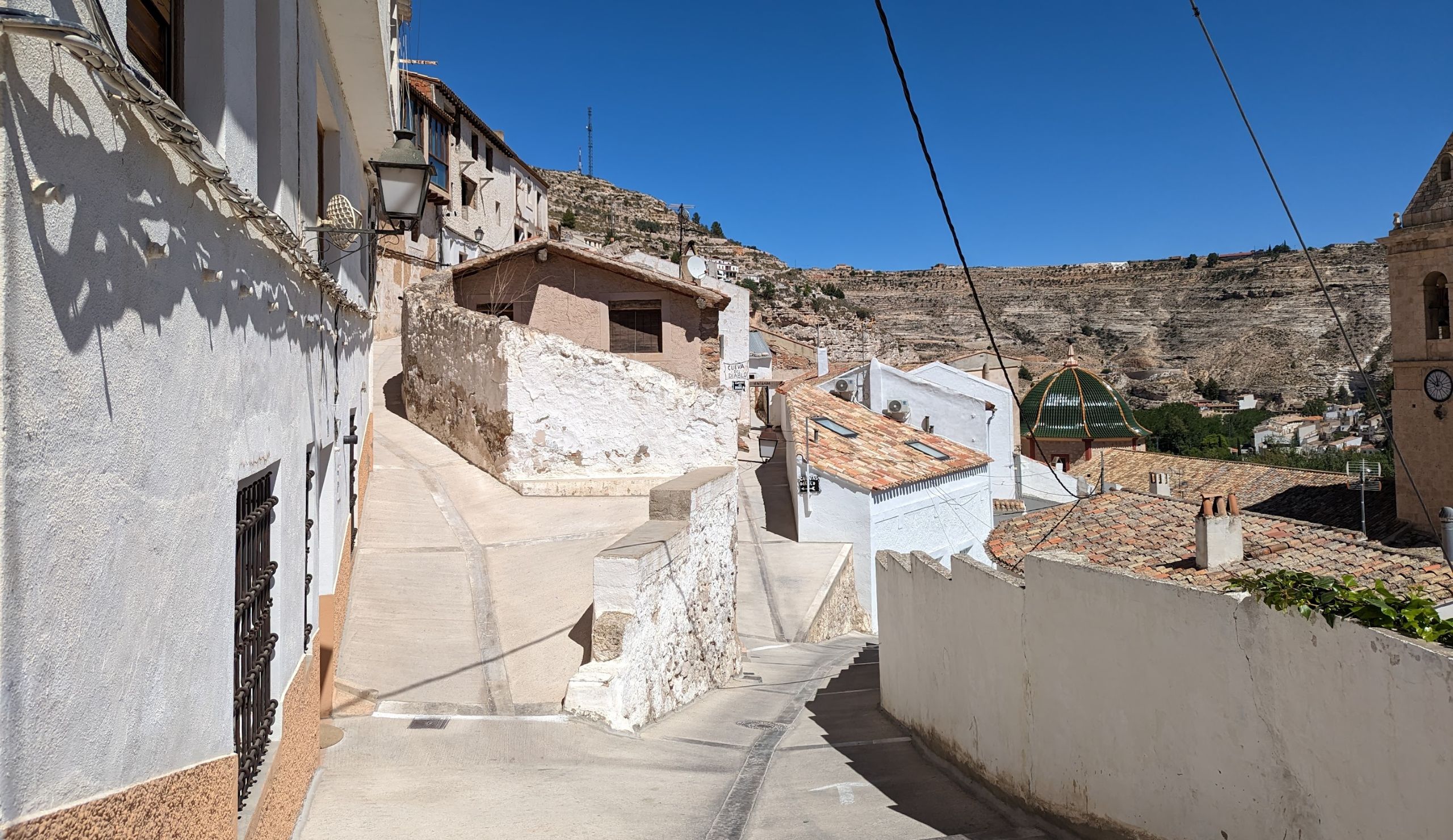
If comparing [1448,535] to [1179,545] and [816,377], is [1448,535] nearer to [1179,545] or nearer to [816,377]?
[1179,545]

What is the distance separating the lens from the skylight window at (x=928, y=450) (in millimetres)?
19578

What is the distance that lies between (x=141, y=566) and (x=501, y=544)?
772cm

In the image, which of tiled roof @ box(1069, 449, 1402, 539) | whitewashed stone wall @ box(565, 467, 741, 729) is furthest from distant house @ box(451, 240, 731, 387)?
tiled roof @ box(1069, 449, 1402, 539)

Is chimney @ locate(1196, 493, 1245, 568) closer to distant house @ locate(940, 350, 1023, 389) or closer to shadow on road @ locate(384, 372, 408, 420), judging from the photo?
shadow on road @ locate(384, 372, 408, 420)

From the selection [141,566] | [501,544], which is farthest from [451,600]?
[141,566]

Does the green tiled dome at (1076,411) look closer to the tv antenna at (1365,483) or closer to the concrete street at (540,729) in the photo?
the tv antenna at (1365,483)

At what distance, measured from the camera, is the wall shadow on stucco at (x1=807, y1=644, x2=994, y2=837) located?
19.3ft

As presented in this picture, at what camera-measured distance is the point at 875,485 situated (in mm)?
16172

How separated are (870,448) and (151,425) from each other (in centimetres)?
1676

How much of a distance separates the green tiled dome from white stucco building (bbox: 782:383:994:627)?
19089mm

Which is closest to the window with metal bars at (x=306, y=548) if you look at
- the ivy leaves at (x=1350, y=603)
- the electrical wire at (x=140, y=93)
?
the electrical wire at (x=140, y=93)

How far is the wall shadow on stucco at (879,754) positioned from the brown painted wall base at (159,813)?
3.85m

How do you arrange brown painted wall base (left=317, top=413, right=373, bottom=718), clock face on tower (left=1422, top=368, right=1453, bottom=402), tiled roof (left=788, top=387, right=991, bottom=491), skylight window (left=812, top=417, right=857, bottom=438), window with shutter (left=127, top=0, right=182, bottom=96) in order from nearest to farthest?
window with shutter (left=127, top=0, right=182, bottom=96) → brown painted wall base (left=317, top=413, right=373, bottom=718) → tiled roof (left=788, top=387, right=991, bottom=491) → skylight window (left=812, top=417, right=857, bottom=438) → clock face on tower (left=1422, top=368, right=1453, bottom=402)

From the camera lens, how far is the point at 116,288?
2.15 m
